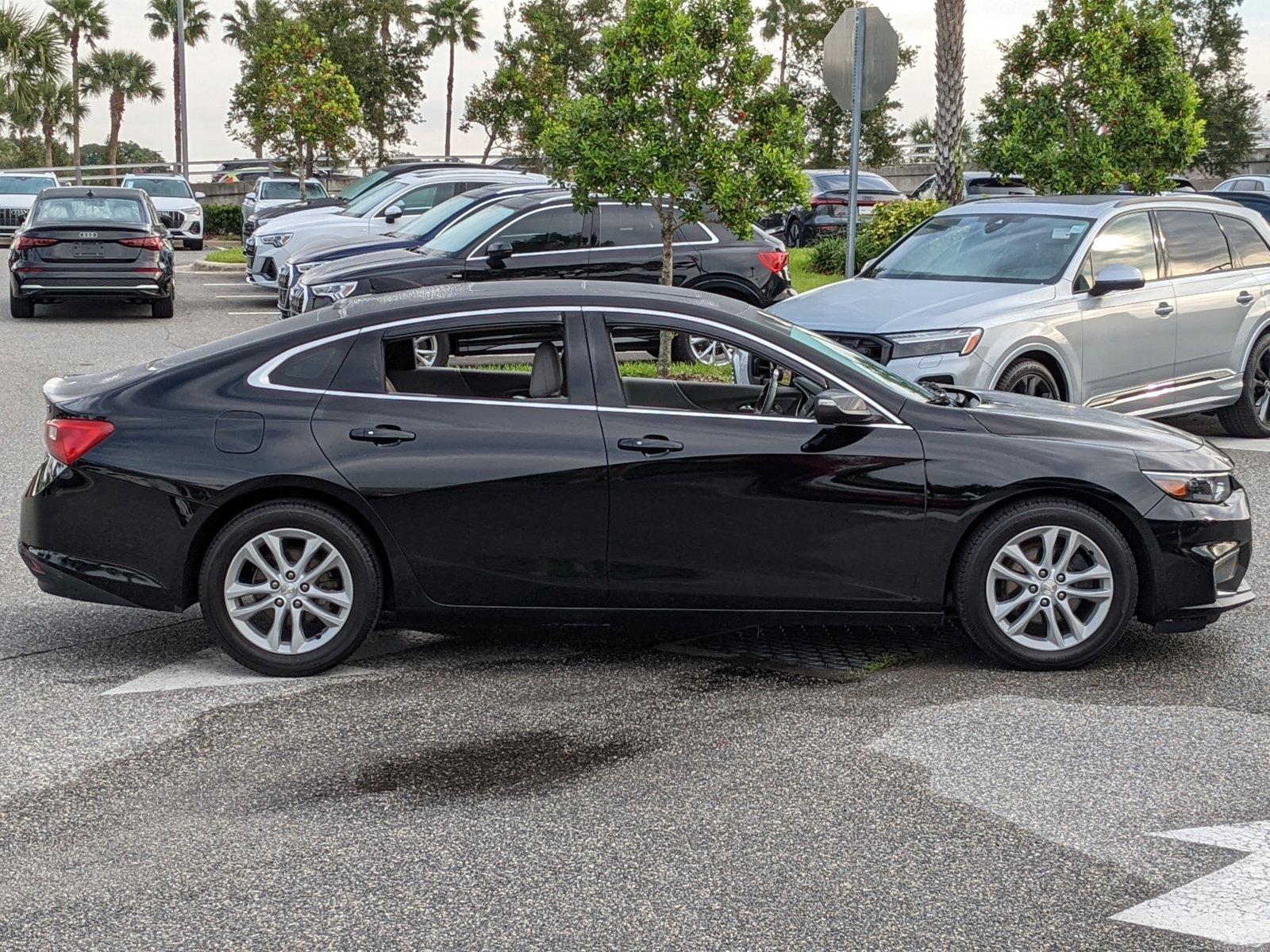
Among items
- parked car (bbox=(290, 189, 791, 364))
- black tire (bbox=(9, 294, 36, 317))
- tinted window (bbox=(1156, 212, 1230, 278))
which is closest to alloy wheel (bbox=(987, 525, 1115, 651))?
tinted window (bbox=(1156, 212, 1230, 278))

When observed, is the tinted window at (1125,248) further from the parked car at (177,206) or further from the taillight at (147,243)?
the parked car at (177,206)

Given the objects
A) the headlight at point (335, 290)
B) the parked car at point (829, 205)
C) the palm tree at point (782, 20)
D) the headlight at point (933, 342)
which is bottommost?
the headlight at point (933, 342)

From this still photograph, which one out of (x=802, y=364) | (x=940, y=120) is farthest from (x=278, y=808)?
(x=940, y=120)

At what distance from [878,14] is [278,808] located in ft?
38.1

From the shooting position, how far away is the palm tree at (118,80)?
73.2 meters

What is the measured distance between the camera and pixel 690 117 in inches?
546

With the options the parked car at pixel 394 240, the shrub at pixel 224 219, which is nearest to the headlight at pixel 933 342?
the parked car at pixel 394 240

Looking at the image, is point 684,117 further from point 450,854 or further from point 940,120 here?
point 450,854

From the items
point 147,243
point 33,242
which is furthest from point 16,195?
point 147,243

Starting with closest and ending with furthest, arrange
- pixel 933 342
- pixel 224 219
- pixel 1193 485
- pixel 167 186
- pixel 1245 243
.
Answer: pixel 1193 485 → pixel 933 342 → pixel 1245 243 → pixel 167 186 → pixel 224 219

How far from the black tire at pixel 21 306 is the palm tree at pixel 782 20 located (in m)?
48.7

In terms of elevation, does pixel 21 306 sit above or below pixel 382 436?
above

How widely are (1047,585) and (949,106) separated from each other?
A: 16.8m

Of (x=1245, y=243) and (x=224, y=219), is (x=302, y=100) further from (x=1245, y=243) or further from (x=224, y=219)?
(x=1245, y=243)
